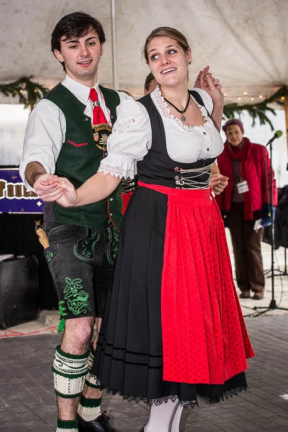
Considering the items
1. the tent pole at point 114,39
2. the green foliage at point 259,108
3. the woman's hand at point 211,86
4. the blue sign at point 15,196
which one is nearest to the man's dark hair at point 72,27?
the woman's hand at point 211,86

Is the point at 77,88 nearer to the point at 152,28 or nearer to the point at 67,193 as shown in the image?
the point at 67,193

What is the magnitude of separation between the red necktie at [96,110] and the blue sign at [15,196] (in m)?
2.90

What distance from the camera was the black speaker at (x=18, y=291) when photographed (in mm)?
5164

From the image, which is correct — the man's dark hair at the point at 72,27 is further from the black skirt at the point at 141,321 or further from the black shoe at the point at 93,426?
the black shoe at the point at 93,426

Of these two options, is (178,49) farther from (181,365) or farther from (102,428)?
(102,428)

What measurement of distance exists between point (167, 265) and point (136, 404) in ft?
4.46

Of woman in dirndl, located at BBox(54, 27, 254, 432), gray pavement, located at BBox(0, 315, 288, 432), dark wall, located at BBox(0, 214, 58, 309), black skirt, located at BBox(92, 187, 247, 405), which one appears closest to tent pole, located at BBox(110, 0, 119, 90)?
dark wall, located at BBox(0, 214, 58, 309)

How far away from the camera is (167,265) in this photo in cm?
223

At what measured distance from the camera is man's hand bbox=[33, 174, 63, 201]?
7.00ft

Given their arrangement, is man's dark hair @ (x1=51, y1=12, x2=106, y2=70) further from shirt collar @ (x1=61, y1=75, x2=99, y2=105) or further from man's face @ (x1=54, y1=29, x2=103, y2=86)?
shirt collar @ (x1=61, y1=75, x2=99, y2=105)

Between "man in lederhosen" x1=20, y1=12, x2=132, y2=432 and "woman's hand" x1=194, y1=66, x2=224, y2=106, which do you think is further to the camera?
"woman's hand" x1=194, y1=66, x2=224, y2=106

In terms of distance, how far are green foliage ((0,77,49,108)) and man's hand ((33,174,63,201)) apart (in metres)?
4.47

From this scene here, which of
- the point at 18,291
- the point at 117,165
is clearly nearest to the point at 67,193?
the point at 117,165

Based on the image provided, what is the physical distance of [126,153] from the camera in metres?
2.25
